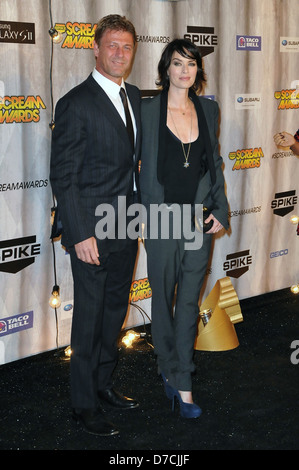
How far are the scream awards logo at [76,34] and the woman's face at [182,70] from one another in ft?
2.72

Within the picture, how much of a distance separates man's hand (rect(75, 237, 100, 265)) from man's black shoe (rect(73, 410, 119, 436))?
0.77 m

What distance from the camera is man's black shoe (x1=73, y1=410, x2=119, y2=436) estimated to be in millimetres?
2965

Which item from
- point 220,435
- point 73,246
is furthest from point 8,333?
point 220,435

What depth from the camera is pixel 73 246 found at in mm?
2926

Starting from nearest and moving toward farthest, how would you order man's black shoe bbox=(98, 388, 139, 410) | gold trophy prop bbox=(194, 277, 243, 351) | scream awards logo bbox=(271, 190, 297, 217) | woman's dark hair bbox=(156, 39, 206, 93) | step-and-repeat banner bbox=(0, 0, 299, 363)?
woman's dark hair bbox=(156, 39, 206, 93) → man's black shoe bbox=(98, 388, 139, 410) → step-and-repeat banner bbox=(0, 0, 299, 363) → gold trophy prop bbox=(194, 277, 243, 351) → scream awards logo bbox=(271, 190, 297, 217)

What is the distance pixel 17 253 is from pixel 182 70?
4.81ft

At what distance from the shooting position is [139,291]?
4.31m

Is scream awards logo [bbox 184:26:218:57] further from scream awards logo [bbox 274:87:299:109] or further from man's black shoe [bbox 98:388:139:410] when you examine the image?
man's black shoe [bbox 98:388:139:410]

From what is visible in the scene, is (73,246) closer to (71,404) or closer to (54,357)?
(71,404)

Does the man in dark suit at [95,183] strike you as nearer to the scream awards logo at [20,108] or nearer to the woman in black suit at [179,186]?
the woman in black suit at [179,186]

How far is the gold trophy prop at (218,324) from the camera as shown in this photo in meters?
4.01

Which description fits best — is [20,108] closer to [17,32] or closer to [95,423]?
[17,32]

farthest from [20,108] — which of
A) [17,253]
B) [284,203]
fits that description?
[284,203]

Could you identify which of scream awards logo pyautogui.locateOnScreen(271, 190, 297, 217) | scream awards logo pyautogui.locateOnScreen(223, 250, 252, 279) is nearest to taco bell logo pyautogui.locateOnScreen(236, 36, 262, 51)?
scream awards logo pyautogui.locateOnScreen(271, 190, 297, 217)
